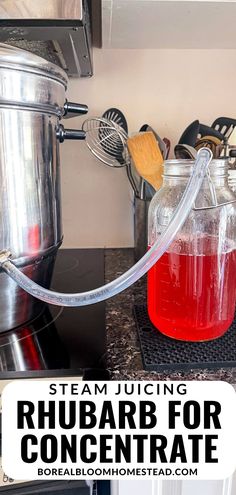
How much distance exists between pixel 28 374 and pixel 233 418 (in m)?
0.29

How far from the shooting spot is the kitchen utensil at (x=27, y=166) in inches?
20.0

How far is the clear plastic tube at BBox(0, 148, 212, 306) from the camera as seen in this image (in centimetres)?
49

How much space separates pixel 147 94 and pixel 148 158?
0.37 meters

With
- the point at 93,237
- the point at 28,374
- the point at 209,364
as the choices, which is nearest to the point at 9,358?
the point at 28,374

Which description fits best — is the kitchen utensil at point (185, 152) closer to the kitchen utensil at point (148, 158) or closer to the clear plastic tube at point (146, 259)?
the kitchen utensil at point (148, 158)

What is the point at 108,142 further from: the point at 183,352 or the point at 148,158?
the point at 183,352

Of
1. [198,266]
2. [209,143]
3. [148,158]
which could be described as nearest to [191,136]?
[209,143]

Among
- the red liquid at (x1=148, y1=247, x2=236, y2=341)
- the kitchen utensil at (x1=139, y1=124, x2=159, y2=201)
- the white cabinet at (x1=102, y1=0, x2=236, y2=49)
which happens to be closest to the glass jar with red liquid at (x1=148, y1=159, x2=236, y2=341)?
the red liquid at (x1=148, y1=247, x2=236, y2=341)

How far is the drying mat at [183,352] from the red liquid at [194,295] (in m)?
0.01

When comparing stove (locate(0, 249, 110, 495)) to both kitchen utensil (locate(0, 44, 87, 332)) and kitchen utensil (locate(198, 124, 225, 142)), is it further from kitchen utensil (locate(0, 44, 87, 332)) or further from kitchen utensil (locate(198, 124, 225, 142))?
kitchen utensil (locate(198, 124, 225, 142))

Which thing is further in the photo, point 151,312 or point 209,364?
point 151,312

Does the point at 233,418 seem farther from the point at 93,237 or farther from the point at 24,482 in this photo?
the point at 93,237

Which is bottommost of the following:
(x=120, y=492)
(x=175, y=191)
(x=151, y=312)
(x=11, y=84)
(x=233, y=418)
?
(x=120, y=492)

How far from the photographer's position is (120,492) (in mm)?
507
